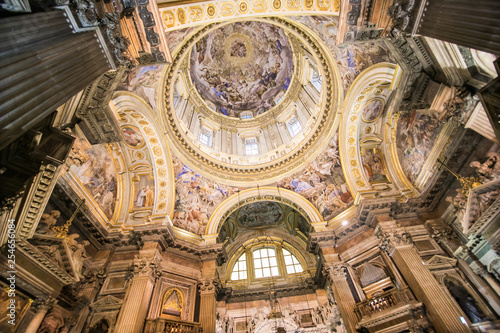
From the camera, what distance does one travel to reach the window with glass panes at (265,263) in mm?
16484

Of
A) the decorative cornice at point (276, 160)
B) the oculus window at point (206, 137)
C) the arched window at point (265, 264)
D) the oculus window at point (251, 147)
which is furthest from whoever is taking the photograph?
the oculus window at point (251, 147)

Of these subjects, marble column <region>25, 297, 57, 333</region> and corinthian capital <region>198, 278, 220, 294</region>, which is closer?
marble column <region>25, 297, 57, 333</region>

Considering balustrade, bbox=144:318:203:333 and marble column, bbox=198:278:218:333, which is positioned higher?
marble column, bbox=198:278:218:333

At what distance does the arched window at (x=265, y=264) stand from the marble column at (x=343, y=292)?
4.83 m

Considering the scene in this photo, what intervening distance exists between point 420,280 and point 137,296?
11.0 metres

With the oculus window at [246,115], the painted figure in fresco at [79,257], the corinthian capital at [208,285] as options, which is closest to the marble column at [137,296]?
the painted figure in fresco at [79,257]

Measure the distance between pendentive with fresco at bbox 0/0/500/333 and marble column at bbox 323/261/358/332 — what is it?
0.06 meters

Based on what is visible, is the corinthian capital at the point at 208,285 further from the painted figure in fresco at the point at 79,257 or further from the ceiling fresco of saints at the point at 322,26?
the ceiling fresco of saints at the point at 322,26

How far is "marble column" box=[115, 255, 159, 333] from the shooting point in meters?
8.91

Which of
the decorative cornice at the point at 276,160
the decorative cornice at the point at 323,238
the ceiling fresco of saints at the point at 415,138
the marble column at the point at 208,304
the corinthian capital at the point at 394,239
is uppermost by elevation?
the decorative cornice at the point at 276,160

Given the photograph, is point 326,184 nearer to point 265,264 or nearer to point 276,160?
point 276,160

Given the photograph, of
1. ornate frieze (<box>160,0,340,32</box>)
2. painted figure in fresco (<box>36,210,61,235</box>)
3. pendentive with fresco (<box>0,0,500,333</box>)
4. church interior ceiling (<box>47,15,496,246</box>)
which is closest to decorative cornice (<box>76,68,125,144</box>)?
pendentive with fresco (<box>0,0,500,333</box>)

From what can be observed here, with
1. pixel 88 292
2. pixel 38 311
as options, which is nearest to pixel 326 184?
pixel 88 292

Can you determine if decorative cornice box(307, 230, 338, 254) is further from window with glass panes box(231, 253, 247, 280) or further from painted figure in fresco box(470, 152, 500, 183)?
painted figure in fresco box(470, 152, 500, 183)
